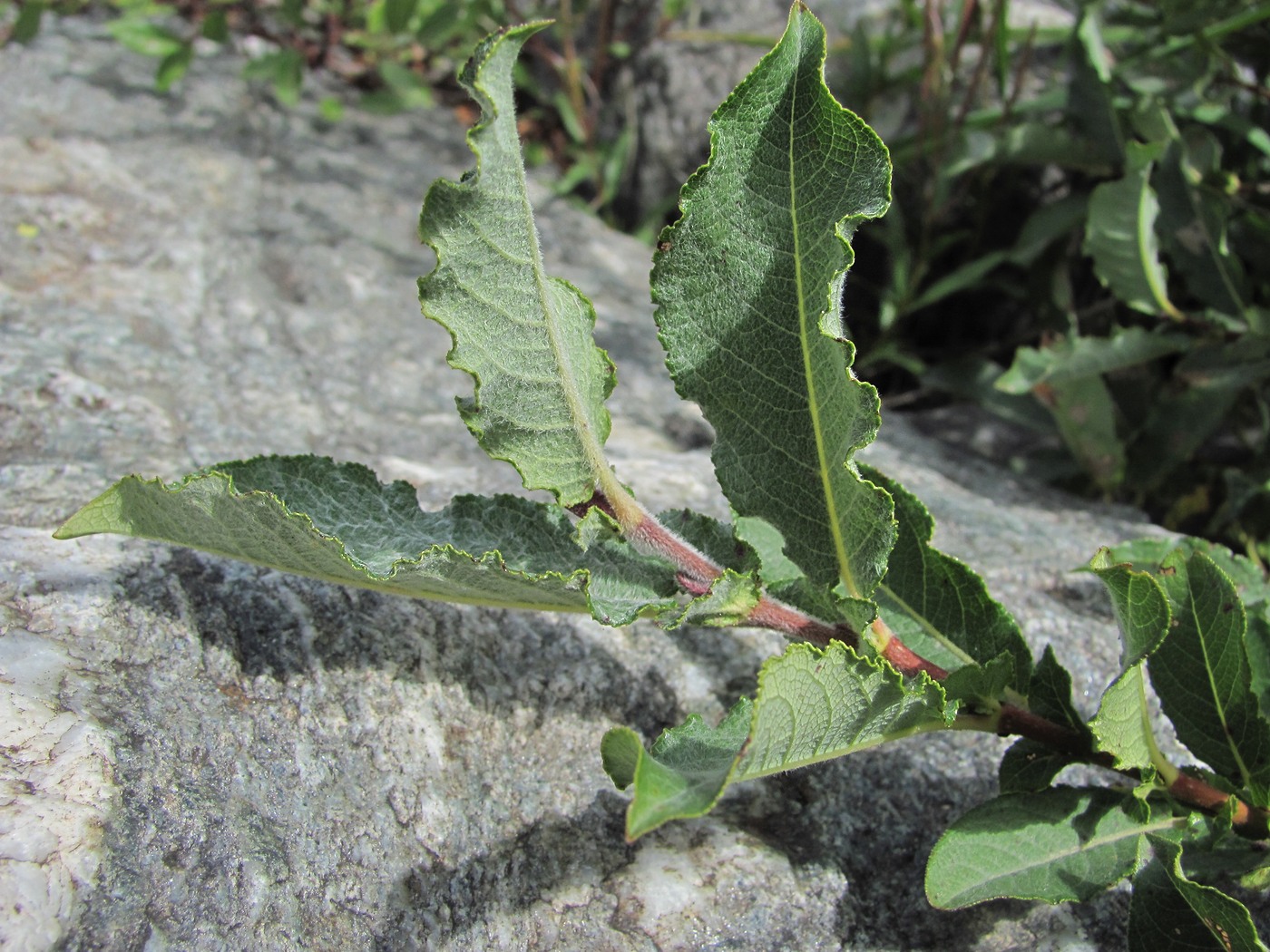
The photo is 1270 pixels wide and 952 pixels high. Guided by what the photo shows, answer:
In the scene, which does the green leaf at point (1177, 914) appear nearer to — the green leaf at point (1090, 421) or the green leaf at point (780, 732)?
the green leaf at point (780, 732)

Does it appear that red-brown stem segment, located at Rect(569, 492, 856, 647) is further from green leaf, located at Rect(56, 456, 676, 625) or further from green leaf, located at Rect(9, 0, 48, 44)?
green leaf, located at Rect(9, 0, 48, 44)

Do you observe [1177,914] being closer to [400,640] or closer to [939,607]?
[939,607]

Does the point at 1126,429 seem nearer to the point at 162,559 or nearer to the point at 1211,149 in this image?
the point at 1211,149

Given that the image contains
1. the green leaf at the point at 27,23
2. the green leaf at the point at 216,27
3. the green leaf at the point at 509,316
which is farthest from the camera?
the green leaf at the point at 216,27

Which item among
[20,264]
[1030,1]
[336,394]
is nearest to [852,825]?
[336,394]

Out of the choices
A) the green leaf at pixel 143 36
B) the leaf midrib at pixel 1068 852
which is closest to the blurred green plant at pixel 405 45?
the green leaf at pixel 143 36

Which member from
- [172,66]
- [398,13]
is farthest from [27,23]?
[398,13]
